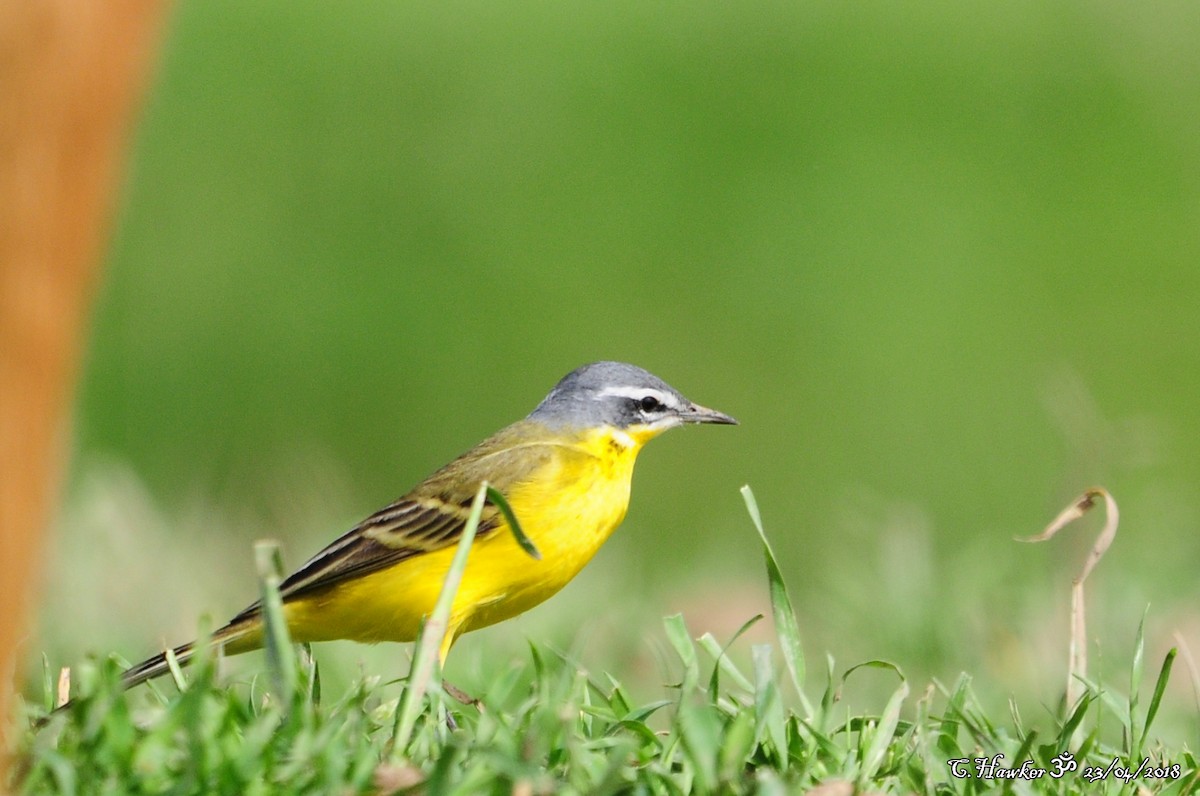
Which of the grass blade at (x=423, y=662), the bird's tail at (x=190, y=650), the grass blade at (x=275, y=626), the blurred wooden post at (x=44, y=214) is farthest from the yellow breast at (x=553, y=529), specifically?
the blurred wooden post at (x=44, y=214)

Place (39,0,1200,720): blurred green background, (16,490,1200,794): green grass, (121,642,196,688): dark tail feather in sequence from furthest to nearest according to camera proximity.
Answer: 1. (39,0,1200,720): blurred green background
2. (121,642,196,688): dark tail feather
3. (16,490,1200,794): green grass

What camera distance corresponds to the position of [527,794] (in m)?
3.05

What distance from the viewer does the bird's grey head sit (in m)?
5.59

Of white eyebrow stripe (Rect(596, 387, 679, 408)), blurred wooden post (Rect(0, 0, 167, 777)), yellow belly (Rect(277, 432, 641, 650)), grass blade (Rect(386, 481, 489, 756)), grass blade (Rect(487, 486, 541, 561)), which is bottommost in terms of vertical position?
yellow belly (Rect(277, 432, 641, 650))

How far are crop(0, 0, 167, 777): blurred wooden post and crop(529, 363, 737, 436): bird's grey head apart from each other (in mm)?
2960

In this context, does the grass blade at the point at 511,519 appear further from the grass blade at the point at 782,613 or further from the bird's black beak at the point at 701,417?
the bird's black beak at the point at 701,417

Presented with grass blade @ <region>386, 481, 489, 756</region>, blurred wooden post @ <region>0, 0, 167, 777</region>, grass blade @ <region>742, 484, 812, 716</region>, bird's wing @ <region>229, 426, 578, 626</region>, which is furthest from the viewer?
bird's wing @ <region>229, 426, 578, 626</region>

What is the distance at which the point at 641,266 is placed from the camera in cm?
1311

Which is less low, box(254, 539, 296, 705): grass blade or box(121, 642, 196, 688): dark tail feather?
box(254, 539, 296, 705): grass blade

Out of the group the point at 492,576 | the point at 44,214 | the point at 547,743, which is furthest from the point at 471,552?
the point at 44,214

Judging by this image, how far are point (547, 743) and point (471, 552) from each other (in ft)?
4.81

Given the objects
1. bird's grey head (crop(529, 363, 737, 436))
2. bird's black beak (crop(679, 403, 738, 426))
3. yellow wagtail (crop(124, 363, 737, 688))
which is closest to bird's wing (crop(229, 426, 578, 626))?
yellow wagtail (crop(124, 363, 737, 688))

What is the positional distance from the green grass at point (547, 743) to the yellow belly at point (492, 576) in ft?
2.50

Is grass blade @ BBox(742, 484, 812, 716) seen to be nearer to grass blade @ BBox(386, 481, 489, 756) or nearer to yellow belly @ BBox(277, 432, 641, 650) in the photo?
grass blade @ BBox(386, 481, 489, 756)
